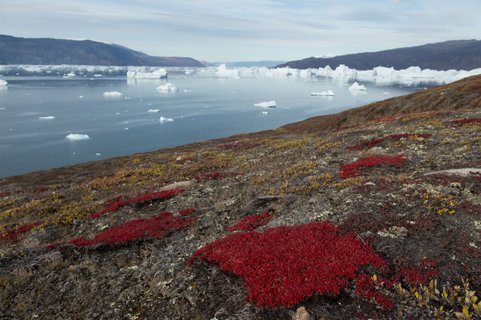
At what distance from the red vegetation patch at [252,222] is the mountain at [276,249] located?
0.06m

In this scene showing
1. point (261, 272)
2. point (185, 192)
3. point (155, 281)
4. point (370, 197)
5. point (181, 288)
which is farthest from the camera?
point (185, 192)

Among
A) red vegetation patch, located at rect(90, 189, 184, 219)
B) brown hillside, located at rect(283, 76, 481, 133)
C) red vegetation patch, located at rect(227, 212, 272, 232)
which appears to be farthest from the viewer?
brown hillside, located at rect(283, 76, 481, 133)

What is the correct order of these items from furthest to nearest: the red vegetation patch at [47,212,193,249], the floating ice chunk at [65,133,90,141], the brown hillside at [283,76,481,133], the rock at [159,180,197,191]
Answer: the floating ice chunk at [65,133,90,141], the brown hillside at [283,76,481,133], the rock at [159,180,197,191], the red vegetation patch at [47,212,193,249]

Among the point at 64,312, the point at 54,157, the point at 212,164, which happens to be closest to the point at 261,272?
the point at 64,312

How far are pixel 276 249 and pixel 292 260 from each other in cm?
97

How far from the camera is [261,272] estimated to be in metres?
10.3

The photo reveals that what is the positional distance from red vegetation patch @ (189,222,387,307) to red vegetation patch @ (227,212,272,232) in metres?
1.85

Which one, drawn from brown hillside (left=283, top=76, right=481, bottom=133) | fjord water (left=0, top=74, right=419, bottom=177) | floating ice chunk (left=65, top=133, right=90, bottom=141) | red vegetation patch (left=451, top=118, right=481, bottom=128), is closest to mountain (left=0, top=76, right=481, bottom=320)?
red vegetation patch (left=451, top=118, right=481, bottom=128)

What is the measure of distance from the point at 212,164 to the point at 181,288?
25.1 meters

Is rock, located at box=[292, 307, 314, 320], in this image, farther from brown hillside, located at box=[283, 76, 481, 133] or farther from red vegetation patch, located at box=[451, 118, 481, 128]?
brown hillside, located at box=[283, 76, 481, 133]

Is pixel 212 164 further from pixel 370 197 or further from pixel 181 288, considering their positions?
pixel 181 288

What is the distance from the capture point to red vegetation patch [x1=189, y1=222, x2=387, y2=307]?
937cm

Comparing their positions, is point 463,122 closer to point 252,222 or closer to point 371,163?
point 371,163

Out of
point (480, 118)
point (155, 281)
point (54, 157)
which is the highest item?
point (480, 118)
